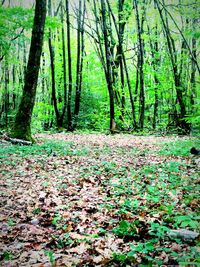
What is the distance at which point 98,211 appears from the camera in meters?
4.20

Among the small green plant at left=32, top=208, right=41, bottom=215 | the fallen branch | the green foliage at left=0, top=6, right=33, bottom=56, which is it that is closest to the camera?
the small green plant at left=32, top=208, right=41, bottom=215

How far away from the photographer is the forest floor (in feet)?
9.82

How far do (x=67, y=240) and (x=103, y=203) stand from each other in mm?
1196

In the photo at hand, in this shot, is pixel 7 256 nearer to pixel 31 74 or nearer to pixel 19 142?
pixel 19 142

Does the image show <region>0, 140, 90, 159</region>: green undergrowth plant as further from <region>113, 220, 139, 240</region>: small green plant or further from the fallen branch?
<region>113, 220, 139, 240</region>: small green plant

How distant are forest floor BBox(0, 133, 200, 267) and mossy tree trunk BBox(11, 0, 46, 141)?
2.33 m

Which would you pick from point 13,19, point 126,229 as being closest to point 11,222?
point 126,229

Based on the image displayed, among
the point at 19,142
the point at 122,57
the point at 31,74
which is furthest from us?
the point at 122,57

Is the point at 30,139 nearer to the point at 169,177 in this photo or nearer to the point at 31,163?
the point at 31,163

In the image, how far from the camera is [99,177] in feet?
19.5

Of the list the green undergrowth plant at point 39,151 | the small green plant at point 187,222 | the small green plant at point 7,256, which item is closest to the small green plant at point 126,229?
the small green plant at point 187,222

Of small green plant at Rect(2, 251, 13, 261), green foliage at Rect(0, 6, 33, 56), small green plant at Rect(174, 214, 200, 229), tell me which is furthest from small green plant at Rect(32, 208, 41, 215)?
green foliage at Rect(0, 6, 33, 56)

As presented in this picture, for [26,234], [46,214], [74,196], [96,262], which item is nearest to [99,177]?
[74,196]

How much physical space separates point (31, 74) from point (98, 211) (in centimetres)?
680
